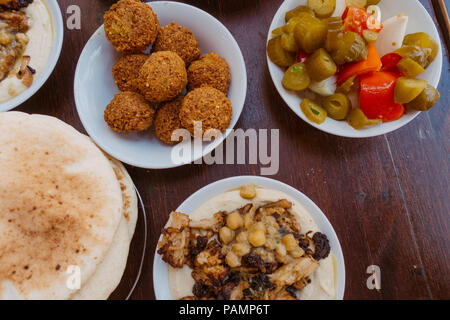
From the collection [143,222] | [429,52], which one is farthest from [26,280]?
[429,52]

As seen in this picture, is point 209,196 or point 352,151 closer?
point 209,196

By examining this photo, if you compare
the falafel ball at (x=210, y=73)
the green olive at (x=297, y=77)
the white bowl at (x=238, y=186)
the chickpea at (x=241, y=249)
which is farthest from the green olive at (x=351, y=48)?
the chickpea at (x=241, y=249)

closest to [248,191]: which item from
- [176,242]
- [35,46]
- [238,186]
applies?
[238,186]

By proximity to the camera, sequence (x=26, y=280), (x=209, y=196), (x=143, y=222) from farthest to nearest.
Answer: (x=143, y=222) < (x=209, y=196) < (x=26, y=280)

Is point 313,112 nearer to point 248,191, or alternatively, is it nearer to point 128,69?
point 248,191

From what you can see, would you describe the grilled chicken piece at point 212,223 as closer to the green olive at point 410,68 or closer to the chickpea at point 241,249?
the chickpea at point 241,249
